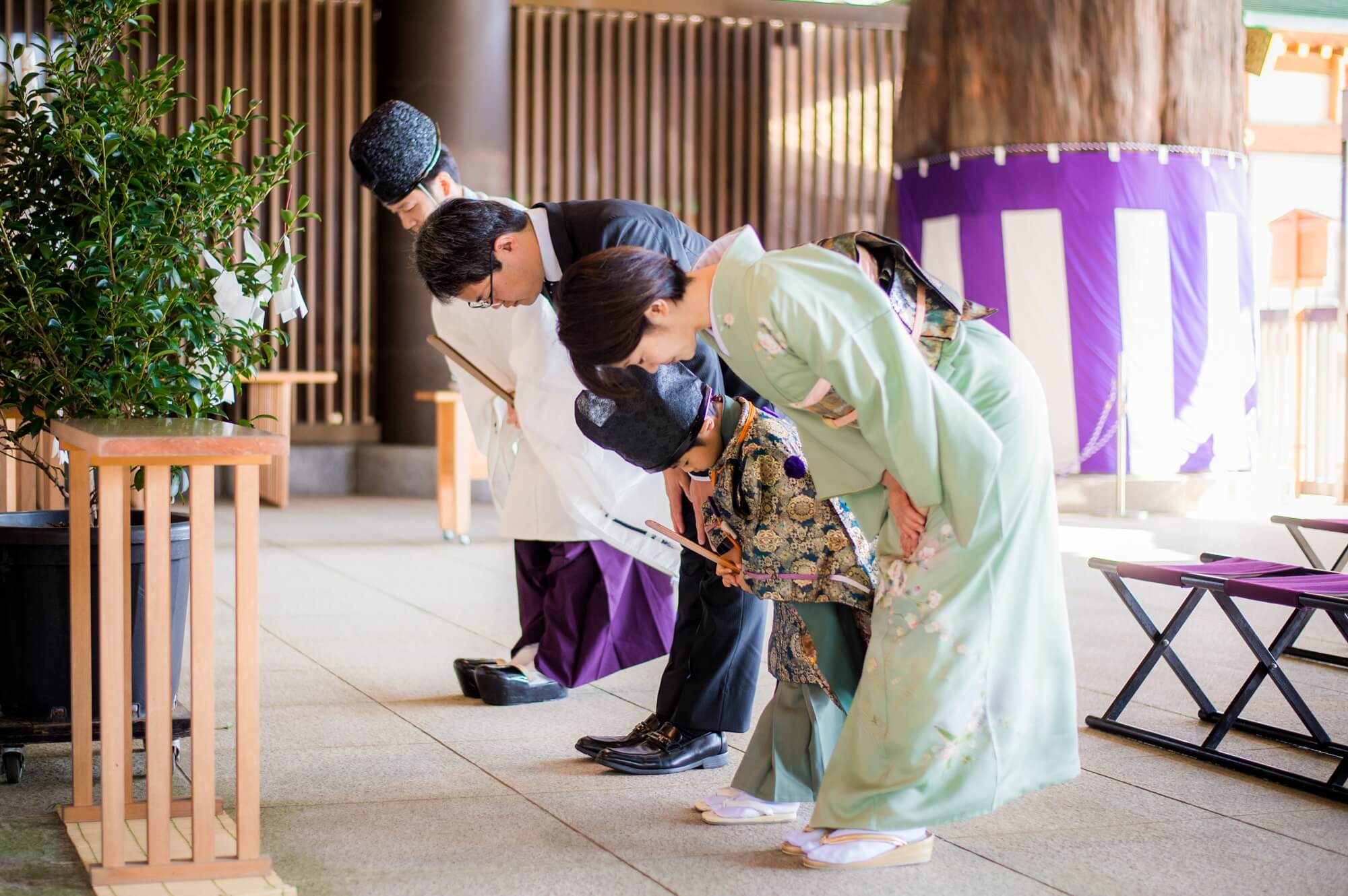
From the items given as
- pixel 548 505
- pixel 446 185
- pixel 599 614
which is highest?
pixel 446 185

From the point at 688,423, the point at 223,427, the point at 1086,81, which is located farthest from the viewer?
the point at 1086,81

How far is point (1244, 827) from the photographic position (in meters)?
2.34

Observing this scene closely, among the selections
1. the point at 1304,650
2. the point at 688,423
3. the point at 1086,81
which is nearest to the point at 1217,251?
the point at 1086,81

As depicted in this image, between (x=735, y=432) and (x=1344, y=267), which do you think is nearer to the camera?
(x=735, y=432)

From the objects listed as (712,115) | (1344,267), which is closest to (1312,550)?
(1344,267)

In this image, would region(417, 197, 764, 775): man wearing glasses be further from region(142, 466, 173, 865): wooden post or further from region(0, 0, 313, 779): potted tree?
region(142, 466, 173, 865): wooden post

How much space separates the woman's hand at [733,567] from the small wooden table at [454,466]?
13.0ft

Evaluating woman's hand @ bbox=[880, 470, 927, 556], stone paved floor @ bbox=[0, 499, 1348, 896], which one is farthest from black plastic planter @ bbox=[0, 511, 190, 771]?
woman's hand @ bbox=[880, 470, 927, 556]

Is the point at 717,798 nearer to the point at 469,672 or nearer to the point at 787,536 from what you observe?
the point at 787,536

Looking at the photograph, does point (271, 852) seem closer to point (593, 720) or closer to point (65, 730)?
point (65, 730)

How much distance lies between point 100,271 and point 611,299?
1.09 meters

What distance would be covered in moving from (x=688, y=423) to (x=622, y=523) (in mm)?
785

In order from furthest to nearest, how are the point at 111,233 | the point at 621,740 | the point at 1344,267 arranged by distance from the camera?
the point at 1344,267 < the point at 621,740 < the point at 111,233

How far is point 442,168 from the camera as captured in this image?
9.93 ft
